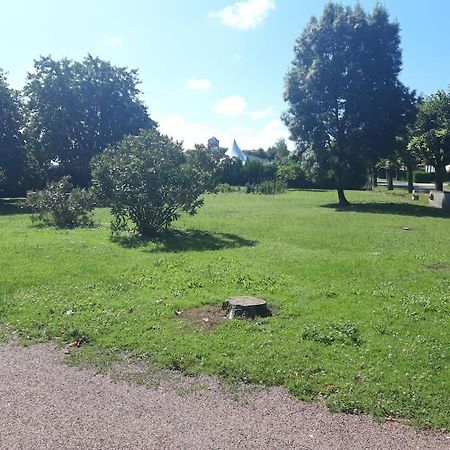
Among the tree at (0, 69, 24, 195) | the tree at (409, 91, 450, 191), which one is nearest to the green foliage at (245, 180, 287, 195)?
the tree at (409, 91, 450, 191)

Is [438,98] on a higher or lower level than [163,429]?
higher

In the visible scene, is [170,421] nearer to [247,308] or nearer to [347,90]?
[247,308]

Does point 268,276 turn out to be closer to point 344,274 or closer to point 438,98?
point 344,274

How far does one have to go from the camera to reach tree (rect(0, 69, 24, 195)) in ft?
112

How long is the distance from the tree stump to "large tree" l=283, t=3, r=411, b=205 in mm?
23242

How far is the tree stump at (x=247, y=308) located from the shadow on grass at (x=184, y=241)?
5533 millimetres

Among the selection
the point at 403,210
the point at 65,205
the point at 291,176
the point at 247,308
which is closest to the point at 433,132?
the point at 403,210

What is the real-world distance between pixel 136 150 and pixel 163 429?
11.5 metres

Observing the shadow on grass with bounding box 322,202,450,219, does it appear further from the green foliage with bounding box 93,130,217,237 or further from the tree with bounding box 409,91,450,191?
the green foliage with bounding box 93,130,217,237

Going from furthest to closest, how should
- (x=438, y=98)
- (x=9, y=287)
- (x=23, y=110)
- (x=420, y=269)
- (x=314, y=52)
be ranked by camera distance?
(x=23, y=110) < (x=438, y=98) < (x=314, y=52) < (x=420, y=269) < (x=9, y=287)

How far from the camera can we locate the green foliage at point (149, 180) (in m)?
14.0

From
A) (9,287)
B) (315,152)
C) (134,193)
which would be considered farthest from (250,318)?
(315,152)

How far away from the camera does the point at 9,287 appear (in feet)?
27.6

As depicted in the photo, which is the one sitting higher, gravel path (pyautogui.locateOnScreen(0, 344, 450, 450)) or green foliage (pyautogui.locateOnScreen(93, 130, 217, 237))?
green foliage (pyautogui.locateOnScreen(93, 130, 217, 237))
